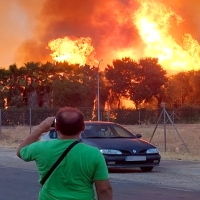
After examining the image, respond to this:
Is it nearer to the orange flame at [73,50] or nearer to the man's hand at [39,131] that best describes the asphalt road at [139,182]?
the man's hand at [39,131]

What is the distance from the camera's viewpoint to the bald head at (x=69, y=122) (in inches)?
185

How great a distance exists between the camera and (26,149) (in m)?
4.95

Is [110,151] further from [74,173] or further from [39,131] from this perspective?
[74,173]

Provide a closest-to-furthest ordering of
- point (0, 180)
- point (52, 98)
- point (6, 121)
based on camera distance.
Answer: point (0, 180), point (6, 121), point (52, 98)

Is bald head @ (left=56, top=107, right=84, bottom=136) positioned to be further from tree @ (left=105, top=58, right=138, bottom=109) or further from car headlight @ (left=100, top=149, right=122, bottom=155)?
tree @ (left=105, top=58, right=138, bottom=109)

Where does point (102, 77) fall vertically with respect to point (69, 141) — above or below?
above

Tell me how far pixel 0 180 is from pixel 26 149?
10.9 m

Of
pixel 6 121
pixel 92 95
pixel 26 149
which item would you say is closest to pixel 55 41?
pixel 92 95

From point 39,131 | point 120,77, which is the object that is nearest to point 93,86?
point 120,77

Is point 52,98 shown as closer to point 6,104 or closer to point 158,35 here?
point 6,104

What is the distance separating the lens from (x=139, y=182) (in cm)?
1511

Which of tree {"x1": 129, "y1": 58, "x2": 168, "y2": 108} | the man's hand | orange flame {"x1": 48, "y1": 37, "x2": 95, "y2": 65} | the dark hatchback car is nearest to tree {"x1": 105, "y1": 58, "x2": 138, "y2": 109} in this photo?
tree {"x1": 129, "y1": 58, "x2": 168, "y2": 108}

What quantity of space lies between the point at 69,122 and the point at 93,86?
6759 cm

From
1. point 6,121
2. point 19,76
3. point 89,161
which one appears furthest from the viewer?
point 19,76
